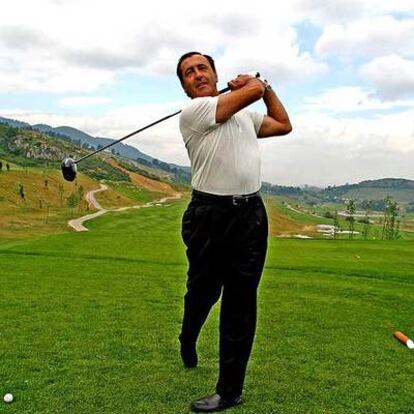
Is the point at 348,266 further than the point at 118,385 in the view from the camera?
Yes

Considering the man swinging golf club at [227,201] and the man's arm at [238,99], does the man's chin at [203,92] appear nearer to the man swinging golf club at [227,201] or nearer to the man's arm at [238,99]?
the man swinging golf club at [227,201]

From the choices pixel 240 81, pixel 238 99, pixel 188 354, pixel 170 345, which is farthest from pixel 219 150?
pixel 170 345

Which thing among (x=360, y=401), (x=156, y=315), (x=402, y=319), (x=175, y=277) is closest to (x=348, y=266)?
(x=175, y=277)

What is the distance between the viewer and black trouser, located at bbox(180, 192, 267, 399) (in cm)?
412

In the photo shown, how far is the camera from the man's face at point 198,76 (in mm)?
4160

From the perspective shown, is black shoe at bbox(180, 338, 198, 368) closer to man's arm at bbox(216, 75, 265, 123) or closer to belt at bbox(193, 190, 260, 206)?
belt at bbox(193, 190, 260, 206)

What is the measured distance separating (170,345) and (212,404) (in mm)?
1523

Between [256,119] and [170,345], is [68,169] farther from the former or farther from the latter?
[170,345]

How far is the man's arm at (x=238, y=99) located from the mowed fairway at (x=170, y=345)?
2.22 meters

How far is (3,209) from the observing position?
289 ft

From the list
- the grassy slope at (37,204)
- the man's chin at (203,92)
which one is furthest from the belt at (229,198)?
the grassy slope at (37,204)

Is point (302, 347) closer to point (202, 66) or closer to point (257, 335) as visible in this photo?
point (257, 335)

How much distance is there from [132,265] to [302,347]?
744cm

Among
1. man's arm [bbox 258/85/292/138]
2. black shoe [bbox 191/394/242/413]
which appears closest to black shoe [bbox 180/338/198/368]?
black shoe [bbox 191/394/242/413]
